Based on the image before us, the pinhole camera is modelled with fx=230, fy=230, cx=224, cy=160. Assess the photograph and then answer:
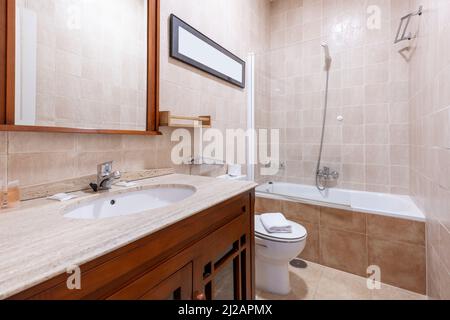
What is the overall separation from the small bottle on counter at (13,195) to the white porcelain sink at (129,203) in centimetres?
16

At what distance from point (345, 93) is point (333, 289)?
1.90 meters

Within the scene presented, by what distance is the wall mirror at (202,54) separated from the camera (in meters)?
1.48

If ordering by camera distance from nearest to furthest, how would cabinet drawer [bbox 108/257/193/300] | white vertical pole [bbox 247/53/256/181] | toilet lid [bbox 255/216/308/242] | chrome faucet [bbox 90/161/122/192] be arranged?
cabinet drawer [bbox 108/257/193/300] → chrome faucet [bbox 90/161/122/192] → toilet lid [bbox 255/216/308/242] → white vertical pole [bbox 247/53/256/181]

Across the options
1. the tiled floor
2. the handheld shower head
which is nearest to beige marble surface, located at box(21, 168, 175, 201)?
the tiled floor

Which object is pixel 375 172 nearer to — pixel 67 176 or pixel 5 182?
pixel 67 176

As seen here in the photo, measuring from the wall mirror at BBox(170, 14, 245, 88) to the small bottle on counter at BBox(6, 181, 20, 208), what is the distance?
1079 millimetres

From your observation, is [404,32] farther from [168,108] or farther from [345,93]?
[168,108]

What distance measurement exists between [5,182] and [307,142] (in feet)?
8.11

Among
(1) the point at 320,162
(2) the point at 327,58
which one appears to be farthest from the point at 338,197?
(2) the point at 327,58

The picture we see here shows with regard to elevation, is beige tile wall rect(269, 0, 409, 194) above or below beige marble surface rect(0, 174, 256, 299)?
above

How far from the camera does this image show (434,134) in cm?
137

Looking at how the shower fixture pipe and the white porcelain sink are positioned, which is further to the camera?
the shower fixture pipe

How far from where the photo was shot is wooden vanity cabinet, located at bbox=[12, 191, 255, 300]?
0.48 metres

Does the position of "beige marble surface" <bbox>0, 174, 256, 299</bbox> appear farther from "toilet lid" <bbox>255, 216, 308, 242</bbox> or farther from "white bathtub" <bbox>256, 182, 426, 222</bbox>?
"white bathtub" <bbox>256, 182, 426, 222</bbox>
